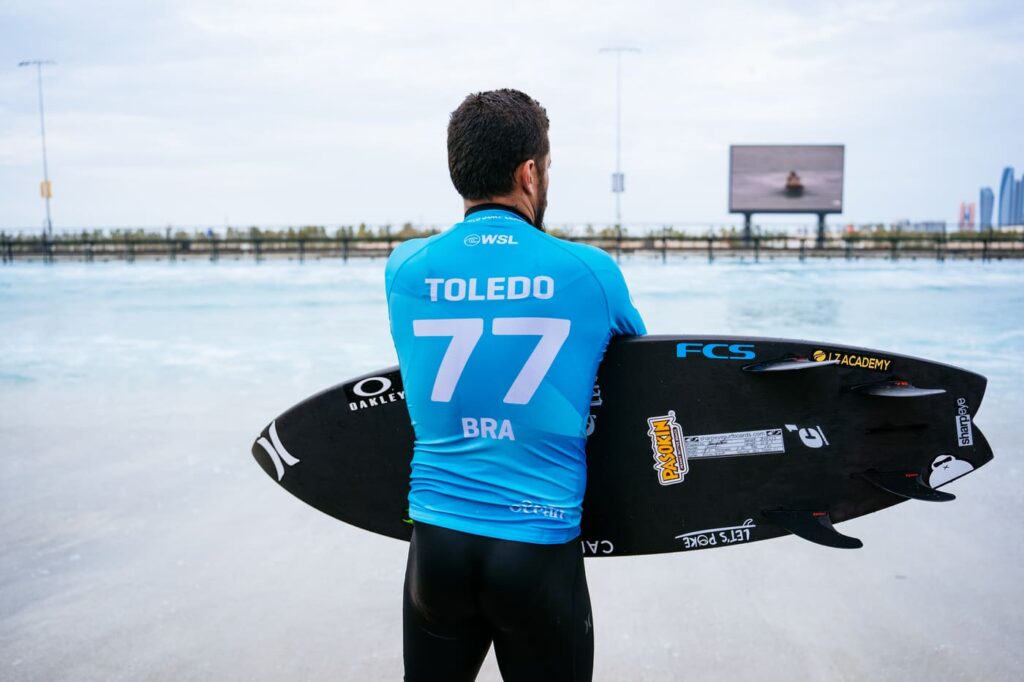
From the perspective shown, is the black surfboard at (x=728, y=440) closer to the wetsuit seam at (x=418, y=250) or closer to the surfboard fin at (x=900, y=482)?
the surfboard fin at (x=900, y=482)

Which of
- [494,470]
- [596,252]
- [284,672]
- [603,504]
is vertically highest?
[596,252]

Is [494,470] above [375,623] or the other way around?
above

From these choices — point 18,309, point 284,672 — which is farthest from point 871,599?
point 18,309

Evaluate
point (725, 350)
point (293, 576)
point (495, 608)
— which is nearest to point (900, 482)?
point (725, 350)

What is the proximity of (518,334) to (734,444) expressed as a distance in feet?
2.78

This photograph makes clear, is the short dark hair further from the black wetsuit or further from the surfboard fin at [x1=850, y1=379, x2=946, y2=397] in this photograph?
the surfboard fin at [x1=850, y1=379, x2=946, y2=397]

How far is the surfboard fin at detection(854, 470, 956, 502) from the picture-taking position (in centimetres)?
203

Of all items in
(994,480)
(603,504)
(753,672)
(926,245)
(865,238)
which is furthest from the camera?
(926,245)

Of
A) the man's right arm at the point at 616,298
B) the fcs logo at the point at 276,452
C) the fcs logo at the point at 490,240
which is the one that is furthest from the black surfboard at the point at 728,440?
the fcs logo at the point at 490,240

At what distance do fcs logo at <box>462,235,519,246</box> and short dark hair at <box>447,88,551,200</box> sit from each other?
0.10 m

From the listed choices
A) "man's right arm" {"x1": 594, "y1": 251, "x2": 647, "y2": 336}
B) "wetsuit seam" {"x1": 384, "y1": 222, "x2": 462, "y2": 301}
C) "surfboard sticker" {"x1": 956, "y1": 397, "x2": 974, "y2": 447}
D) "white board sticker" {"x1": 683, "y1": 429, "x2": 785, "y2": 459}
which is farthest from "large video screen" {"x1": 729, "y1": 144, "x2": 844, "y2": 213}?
"wetsuit seam" {"x1": 384, "y1": 222, "x2": 462, "y2": 301}

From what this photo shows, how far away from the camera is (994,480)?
13.2 feet

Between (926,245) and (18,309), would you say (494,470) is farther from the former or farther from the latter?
(926,245)

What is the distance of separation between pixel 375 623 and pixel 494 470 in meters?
1.55
